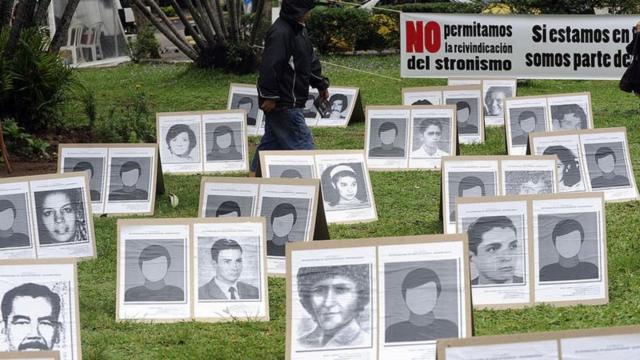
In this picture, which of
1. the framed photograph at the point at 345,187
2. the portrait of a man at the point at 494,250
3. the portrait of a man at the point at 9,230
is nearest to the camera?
the portrait of a man at the point at 494,250

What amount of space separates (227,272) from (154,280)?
421mm

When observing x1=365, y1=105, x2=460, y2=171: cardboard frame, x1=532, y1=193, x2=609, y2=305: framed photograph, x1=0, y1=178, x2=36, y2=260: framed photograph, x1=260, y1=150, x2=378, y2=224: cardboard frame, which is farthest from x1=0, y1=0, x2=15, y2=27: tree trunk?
x1=532, y1=193, x2=609, y2=305: framed photograph

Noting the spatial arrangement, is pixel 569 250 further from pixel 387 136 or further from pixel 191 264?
pixel 387 136

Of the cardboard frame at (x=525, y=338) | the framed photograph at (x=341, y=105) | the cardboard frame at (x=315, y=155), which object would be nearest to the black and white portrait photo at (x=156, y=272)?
the cardboard frame at (x=315, y=155)

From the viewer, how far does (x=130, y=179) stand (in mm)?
10328

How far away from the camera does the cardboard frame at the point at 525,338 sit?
471 cm

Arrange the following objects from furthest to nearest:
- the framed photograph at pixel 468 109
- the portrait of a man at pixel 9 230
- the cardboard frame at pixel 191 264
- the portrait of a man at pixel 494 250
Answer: the framed photograph at pixel 468 109, the portrait of a man at pixel 9 230, the portrait of a man at pixel 494 250, the cardboard frame at pixel 191 264

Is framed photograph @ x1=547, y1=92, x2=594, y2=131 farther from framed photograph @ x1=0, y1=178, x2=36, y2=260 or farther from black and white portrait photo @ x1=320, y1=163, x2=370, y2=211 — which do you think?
framed photograph @ x1=0, y1=178, x2=36, y2=260

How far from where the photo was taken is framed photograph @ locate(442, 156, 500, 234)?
895 centimetres

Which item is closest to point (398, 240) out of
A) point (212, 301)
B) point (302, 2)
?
point (212, 301)

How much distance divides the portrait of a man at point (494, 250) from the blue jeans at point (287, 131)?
326 cm

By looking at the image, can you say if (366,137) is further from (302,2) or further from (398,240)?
(398,240)

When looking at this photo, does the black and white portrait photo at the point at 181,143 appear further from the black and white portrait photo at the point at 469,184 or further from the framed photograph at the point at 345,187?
the black and white portrait photo at the point at 469,184

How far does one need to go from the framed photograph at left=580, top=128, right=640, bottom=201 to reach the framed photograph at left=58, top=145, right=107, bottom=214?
3981 mm
